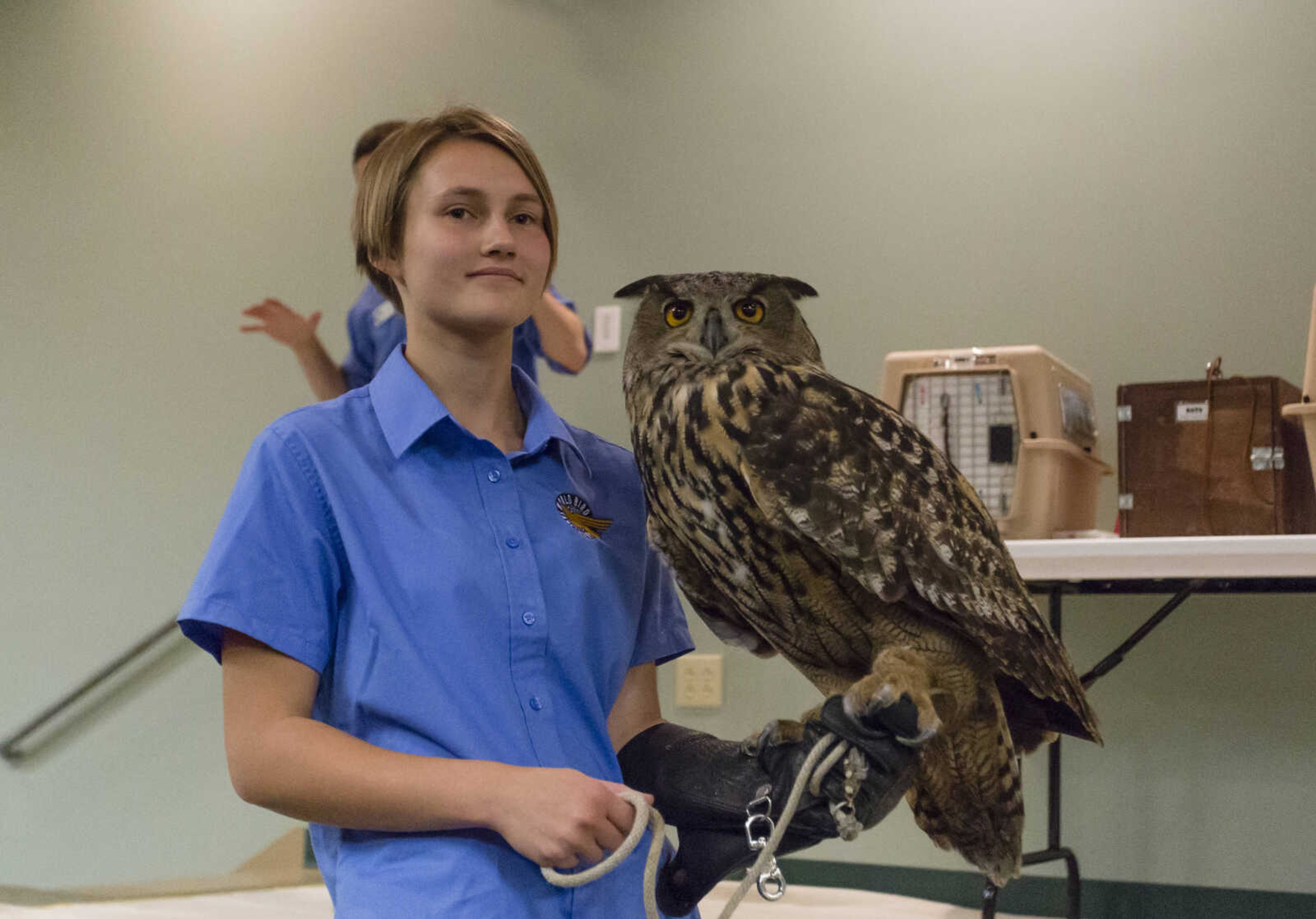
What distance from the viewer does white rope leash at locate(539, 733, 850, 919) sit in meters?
0.78

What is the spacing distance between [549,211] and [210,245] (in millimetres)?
2744

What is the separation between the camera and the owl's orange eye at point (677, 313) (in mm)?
1117

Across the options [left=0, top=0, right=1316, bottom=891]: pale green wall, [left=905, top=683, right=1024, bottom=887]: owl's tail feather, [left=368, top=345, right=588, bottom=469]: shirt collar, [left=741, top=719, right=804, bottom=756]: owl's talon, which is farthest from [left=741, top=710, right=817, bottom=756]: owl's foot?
[left=0, top=0, right=1316, bottom=891]: pale green wall

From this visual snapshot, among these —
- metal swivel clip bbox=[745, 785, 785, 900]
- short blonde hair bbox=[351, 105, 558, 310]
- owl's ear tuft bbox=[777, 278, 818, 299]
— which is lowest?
metal swivel clip bbox=[745, 785, 785, 900]

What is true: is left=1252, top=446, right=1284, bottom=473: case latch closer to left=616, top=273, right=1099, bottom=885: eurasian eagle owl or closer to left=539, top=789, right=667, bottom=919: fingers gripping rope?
left=616, top=273, right=1099, bottom=885: eurasian eagle owl

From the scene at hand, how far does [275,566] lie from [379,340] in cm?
151

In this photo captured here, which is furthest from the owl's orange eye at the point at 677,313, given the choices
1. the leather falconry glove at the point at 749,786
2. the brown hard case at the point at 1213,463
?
the brown hard case at the point at 1213,463

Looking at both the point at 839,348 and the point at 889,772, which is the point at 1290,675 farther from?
the point at 889,772

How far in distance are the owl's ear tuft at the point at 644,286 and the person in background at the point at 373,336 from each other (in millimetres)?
949

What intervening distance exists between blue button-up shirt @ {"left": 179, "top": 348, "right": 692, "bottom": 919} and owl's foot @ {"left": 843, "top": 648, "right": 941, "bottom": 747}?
224 millimetres

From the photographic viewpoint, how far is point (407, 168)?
1012 millimetres

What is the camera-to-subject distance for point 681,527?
98cm

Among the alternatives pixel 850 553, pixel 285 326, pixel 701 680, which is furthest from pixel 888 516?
pixel 701 680

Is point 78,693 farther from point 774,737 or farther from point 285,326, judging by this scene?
point 774,737
